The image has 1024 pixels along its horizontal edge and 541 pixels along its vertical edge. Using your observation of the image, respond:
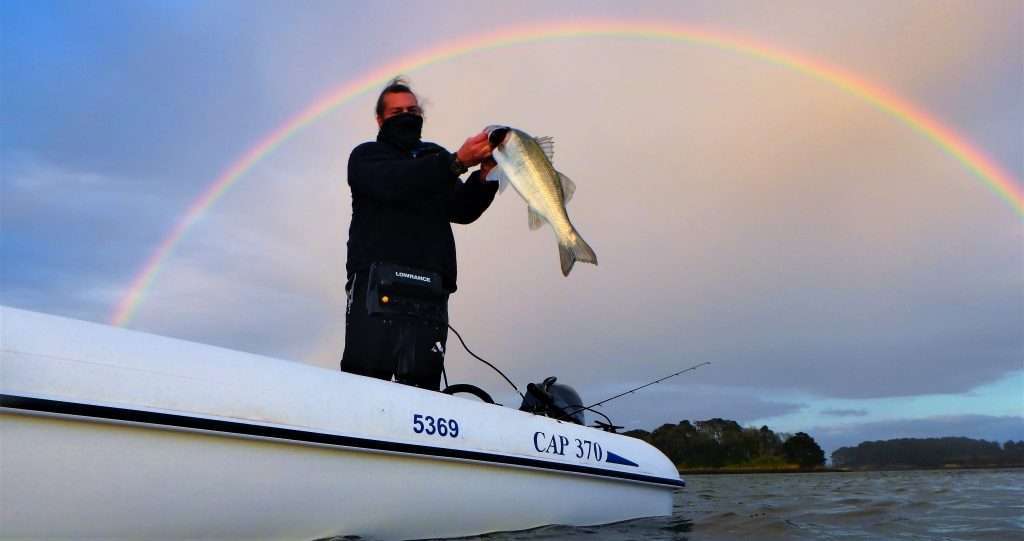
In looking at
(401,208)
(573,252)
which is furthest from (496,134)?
(401,208)

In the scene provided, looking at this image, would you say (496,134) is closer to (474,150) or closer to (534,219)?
(474,150)

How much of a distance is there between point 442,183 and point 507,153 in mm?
520

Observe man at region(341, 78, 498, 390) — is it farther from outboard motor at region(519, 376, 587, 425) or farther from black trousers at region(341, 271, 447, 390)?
outboard motor at region(519, 376, 587, 425)

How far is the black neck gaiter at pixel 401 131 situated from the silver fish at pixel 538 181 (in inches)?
38.6

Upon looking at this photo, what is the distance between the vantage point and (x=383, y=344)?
5219 millimetres

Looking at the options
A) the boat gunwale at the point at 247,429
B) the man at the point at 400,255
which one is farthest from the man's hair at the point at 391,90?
the boat gunwale at the point at 247,429

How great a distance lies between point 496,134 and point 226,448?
2428 millimetres

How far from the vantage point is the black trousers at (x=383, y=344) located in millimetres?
5199

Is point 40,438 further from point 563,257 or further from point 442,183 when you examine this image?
point 563,257

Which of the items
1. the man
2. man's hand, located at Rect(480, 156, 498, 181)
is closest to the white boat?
the man

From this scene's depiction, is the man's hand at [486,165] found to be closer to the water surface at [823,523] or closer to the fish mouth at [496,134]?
the fish mouth at [496,134]

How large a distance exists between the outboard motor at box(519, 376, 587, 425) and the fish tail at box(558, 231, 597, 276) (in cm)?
216

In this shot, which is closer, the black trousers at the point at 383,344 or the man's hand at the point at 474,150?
the man's hand at the point at 474,150

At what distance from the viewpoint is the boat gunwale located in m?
3.17
